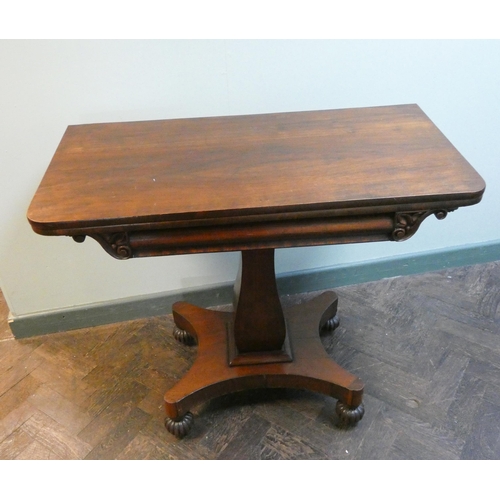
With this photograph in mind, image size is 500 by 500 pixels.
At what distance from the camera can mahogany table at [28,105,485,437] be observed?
0.89 m

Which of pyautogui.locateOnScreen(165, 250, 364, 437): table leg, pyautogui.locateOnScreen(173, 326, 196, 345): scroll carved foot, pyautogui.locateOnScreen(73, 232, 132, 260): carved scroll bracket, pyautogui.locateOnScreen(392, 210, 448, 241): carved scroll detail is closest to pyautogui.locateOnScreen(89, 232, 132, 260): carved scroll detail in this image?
pyautogui.locateOnScreen(73, 232, 132, 260): carved scroll bracket

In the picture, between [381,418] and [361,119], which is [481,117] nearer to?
[361,119]

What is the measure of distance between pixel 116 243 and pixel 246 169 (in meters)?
0.32

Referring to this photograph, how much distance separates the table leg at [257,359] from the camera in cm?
123

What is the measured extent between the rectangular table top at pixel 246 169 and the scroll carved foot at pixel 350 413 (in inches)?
25.4

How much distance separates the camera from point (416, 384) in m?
1.42

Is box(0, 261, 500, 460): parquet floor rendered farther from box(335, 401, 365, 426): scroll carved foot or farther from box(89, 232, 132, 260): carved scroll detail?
box(89, 232, 132, 260): carved scroll detail

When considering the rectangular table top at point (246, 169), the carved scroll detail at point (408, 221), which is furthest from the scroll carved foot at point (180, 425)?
the carved scroll detail at point (408, 221)

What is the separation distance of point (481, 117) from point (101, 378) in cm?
157

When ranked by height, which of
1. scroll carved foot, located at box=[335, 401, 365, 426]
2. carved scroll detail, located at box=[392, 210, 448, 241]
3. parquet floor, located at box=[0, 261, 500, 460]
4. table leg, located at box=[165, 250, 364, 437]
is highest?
carved scroll detail, located at box=[392, 210, 448, 241]

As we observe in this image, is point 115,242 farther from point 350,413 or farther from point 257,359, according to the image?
point 350,413

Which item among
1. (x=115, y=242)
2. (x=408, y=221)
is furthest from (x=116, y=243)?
(x=408, y=221)

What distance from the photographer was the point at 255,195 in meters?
0.91

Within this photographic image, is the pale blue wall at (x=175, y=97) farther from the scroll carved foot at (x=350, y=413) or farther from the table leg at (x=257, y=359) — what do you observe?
the scroll carved foot at (x=350, y=413)
